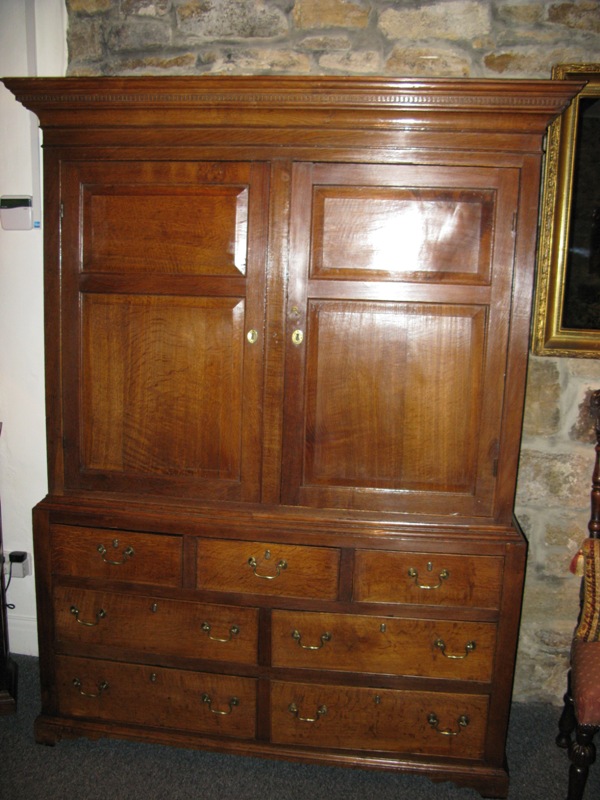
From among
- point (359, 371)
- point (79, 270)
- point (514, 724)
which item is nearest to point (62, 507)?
point (79, 270)

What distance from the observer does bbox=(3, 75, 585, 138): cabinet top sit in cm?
149

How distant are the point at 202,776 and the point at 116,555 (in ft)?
2.56

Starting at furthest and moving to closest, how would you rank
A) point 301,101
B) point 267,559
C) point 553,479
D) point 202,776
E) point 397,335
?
point 553,479 → point 202,776 → point 267,559 → point 397,335 → point 301,101

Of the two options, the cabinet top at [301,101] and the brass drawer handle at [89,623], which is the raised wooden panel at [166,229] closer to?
the cabinet top at [301,101]

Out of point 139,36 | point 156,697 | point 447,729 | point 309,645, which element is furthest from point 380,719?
point 139,36

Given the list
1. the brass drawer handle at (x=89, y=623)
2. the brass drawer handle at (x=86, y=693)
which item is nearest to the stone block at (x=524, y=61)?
the brass drawer handle at (x=89, y=623)

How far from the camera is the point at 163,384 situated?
5.74 ft

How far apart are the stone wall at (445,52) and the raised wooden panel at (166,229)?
0.62 meters

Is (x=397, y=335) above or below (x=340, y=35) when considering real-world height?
below

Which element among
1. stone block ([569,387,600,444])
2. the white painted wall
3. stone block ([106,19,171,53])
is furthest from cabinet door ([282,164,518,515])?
the white painted wall

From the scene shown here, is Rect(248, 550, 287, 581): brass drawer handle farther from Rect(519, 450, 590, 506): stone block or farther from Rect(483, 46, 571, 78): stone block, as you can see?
Rect(483, 46, 571, 78): stone block

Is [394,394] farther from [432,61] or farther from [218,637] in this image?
[432,61]

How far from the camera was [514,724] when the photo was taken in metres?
2.10

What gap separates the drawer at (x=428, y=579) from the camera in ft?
5.57
